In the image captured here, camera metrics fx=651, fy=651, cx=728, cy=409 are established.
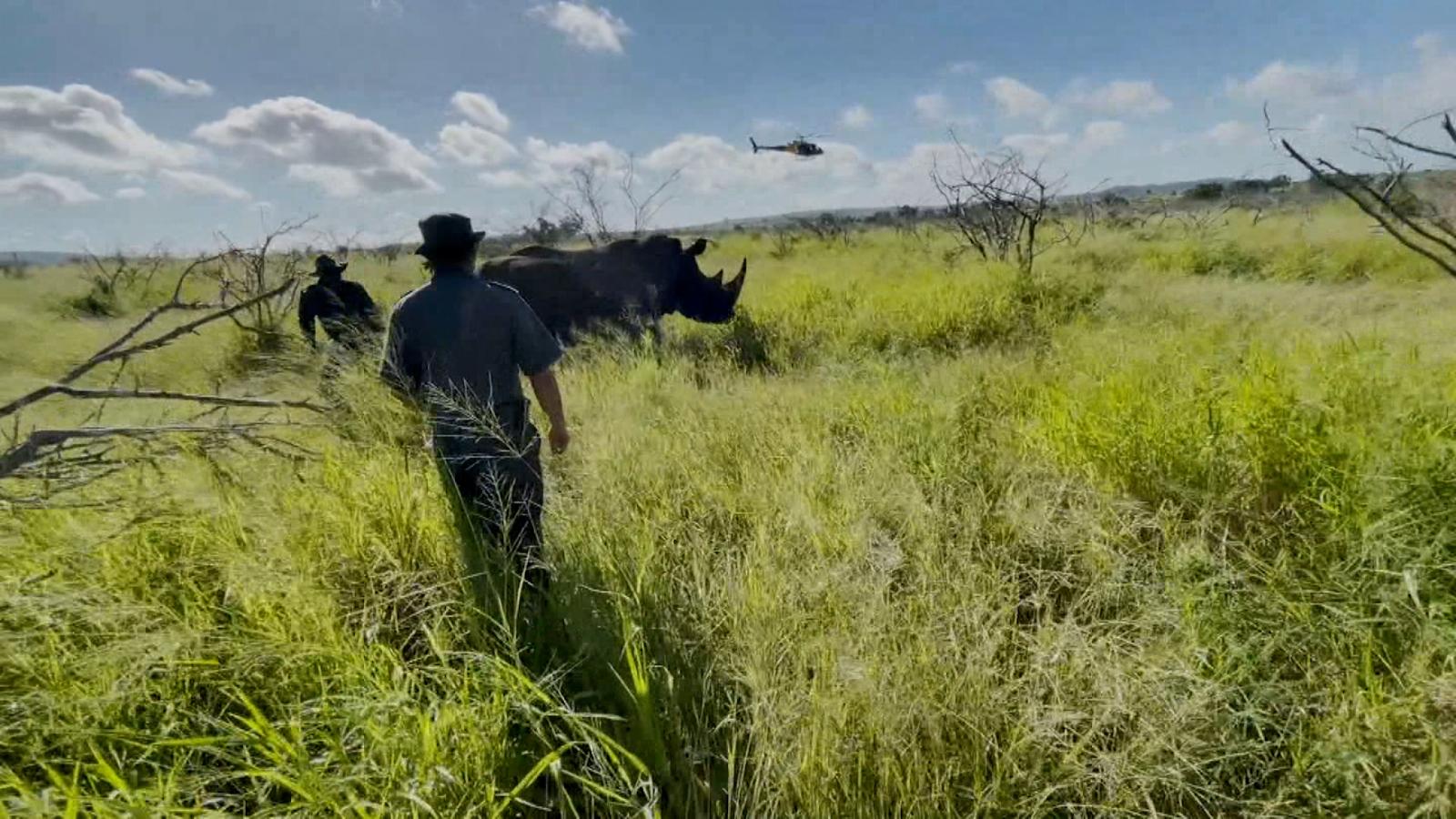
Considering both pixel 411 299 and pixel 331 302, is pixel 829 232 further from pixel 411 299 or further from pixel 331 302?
pixel 411 299

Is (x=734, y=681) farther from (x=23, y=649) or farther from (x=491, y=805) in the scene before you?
(x=23, y=649)

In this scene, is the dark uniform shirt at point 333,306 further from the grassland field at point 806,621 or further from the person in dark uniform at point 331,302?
the grassland field at point 806,621

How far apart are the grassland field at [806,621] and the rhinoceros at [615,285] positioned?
496cm

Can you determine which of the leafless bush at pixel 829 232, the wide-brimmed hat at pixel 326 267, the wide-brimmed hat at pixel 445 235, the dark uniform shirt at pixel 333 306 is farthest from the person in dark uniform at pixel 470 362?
the leafless bush at pixel 829 232

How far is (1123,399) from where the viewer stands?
11.1ft

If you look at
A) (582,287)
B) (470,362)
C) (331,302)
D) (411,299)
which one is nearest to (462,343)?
(470,362)

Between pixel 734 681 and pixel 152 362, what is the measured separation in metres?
9.79

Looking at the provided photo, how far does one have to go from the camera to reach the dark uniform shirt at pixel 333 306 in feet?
20.4

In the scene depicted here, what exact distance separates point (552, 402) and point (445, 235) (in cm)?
80

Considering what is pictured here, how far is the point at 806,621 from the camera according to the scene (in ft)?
6.29

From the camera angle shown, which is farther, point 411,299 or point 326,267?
point 326,267

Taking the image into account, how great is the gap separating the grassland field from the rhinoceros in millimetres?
4957

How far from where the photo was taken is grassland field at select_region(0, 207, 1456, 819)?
1.48 m

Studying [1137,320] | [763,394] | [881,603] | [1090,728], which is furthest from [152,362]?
[1137,320]
